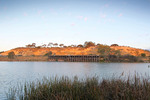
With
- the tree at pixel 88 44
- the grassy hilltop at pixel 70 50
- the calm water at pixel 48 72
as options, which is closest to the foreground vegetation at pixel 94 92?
the calm water at pixel 48 72

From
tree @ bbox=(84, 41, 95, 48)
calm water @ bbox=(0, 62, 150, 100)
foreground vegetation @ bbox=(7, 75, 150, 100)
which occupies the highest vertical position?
tree @ bbox=(84, 41, 95, 48)

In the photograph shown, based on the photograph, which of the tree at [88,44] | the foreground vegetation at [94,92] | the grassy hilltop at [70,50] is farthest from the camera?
the tree at [88,44]

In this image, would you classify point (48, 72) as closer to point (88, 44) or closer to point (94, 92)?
point (94, 92)

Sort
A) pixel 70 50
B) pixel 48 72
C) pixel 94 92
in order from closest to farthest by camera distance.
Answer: pixel 94 92 < pixel 48 72 < pixel 70 50

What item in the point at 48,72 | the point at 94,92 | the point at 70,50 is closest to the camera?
the point at 94,92

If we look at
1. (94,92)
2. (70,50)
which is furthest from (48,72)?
(70,50)

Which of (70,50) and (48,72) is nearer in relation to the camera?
(48,72)

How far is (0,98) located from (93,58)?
75820 mm

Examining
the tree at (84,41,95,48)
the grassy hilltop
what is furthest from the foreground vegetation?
the tree at (84,41,95,48)

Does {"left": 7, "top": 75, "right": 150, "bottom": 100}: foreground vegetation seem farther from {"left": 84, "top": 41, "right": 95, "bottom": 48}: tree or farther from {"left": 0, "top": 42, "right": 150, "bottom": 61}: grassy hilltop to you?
{"left": 84, "top": 41, "right": 95, "bottom": 48}: tree

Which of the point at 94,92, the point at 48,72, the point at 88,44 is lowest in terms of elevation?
the point at 48,72

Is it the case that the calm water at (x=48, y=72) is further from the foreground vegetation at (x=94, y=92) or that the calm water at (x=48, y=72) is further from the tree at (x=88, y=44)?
the tree at (x=88, y=44)

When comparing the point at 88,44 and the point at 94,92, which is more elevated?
the point at 88,44

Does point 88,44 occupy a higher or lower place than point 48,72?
higher
